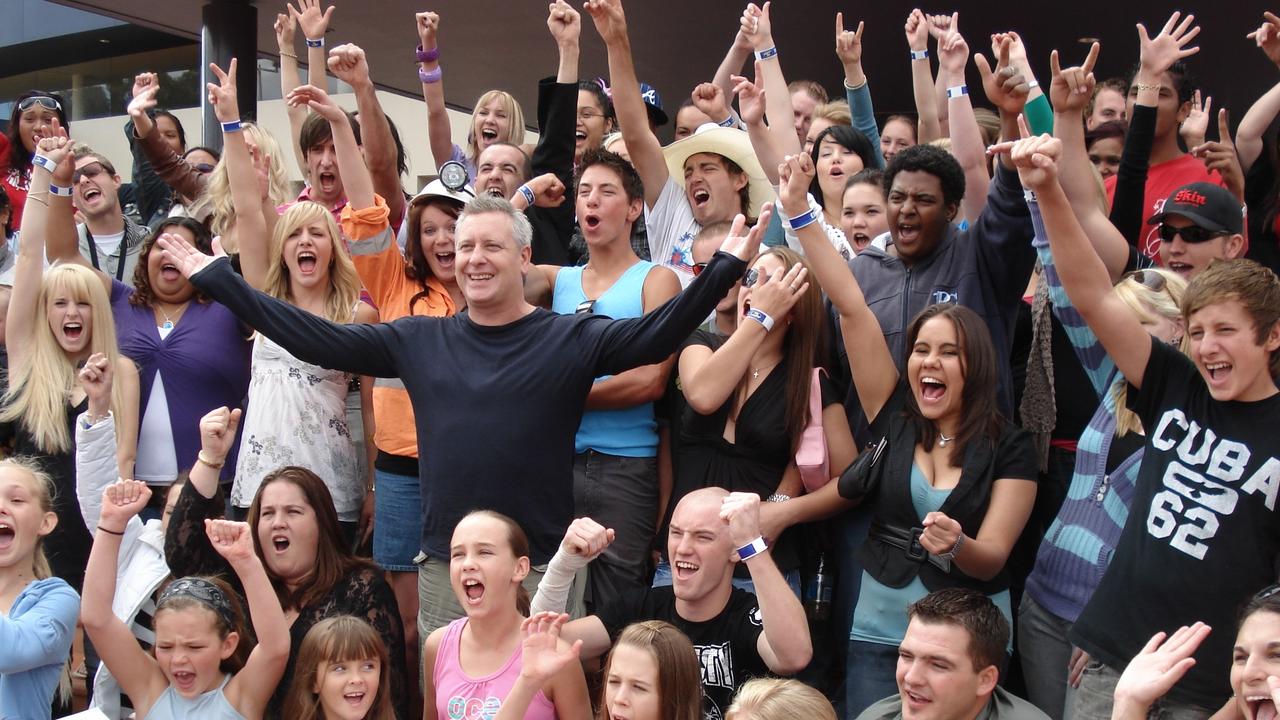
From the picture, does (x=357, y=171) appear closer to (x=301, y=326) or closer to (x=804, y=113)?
(x=301, y=326)

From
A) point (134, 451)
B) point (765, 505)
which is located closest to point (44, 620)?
point (134, 451)

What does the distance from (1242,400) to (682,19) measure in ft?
26.1

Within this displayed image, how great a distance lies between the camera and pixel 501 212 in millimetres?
4094

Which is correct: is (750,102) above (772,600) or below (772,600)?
above

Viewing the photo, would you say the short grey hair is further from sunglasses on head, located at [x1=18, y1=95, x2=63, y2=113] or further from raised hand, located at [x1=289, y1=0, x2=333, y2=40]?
sunglasses on head, located at [x1=18, y1=95, x2=63, y2=113]

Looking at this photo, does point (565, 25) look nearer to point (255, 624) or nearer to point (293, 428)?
point (293, 428)

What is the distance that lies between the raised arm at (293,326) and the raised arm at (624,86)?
1.33m

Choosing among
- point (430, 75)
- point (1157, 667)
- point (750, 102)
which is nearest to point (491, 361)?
point (750, 102)

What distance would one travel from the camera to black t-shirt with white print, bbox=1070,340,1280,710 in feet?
9.62

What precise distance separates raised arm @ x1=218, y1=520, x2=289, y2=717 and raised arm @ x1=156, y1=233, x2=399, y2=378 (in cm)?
59

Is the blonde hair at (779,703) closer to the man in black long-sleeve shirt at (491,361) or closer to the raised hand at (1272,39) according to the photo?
the man in black long-sleeve shirt at (491,361)

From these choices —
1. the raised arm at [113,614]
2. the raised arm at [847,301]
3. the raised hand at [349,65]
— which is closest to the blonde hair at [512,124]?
the raised hand at [349,65]

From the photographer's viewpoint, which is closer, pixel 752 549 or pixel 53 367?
pixel 752 549

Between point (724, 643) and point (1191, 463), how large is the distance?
4.57ft
